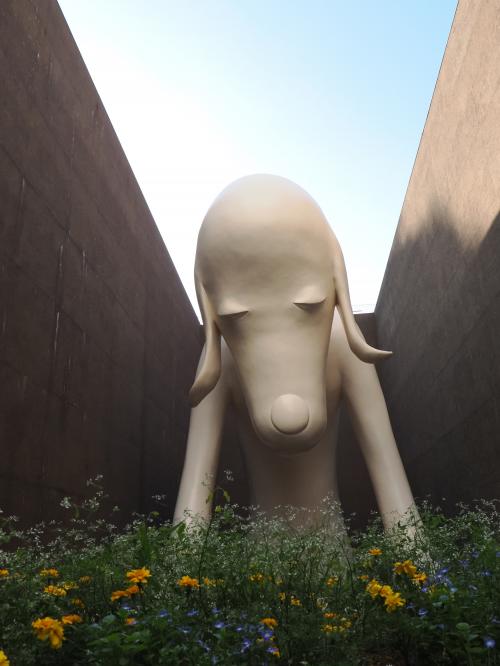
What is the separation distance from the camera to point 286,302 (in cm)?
342

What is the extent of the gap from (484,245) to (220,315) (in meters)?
1.91

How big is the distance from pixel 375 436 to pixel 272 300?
1045mm

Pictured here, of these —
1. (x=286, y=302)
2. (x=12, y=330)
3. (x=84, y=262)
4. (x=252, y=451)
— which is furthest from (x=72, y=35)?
(x=252, y=451)

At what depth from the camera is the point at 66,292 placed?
14.3 feet

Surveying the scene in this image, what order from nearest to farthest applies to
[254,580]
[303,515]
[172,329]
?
[254,580]
[303,515]
[172,329]

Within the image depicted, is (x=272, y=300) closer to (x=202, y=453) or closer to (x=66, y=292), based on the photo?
(x=202, y=453)

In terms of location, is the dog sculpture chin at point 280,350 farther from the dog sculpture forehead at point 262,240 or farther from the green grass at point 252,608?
the green grass at point 252,608

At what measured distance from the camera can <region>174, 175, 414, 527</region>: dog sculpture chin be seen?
3.27 meters

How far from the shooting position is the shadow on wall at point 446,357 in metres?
4.30

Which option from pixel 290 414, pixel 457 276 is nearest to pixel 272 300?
pixel 290 414

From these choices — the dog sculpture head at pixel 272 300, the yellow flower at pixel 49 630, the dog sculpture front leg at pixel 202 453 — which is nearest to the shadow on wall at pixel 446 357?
the dog sculpture head at pixel 272 300

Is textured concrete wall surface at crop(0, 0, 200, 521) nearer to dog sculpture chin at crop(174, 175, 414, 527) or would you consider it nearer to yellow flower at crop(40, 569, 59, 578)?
dog sculpture chin at crop(174, 175, 414, 527)

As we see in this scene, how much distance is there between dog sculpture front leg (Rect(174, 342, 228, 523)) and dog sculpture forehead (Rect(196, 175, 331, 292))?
66 cm

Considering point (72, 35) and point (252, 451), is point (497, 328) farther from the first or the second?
point (72, 35)
